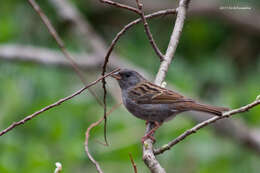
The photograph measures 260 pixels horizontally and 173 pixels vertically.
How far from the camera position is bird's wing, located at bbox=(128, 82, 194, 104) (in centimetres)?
497

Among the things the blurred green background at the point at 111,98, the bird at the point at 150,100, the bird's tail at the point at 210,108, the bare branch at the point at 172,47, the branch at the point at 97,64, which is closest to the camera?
the bird's tail at the point at 210,108

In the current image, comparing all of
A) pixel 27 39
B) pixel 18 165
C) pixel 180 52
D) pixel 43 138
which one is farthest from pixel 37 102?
pixel 180 52

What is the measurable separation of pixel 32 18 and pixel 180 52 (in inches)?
99.5

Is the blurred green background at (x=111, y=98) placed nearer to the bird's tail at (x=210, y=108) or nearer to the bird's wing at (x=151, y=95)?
the bird's wing at (x=151, y=95)

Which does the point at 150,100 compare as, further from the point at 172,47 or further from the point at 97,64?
the point at 97,64

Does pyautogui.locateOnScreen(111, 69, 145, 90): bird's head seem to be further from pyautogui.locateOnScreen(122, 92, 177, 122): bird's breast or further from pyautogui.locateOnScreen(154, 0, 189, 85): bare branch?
pyautogui.locateOnScreen(154, 0, 189, 85): bare branch

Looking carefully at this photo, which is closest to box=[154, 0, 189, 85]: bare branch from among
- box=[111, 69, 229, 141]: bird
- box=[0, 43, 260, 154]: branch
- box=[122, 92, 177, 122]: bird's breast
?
box=[111, 69, 229, 141]: bird

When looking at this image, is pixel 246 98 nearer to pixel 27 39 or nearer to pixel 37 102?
pixel 37 102

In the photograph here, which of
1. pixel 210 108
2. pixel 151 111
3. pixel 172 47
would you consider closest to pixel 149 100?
pixel 151 111

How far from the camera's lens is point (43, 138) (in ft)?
21.0

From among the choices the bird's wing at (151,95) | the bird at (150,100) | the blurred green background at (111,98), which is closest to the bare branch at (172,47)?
the bird at (150,100)

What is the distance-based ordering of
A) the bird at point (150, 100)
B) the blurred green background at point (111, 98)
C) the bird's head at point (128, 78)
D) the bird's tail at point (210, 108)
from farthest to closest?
the blurred green background at point (111, 98) → the bird's head at point (128, 78) → the bird at point (150, 100) → the bird's tail at point (210, 108)

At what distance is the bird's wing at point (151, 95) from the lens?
497 centimetres

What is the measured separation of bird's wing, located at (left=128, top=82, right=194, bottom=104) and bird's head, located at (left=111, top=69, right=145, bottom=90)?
7 cm
